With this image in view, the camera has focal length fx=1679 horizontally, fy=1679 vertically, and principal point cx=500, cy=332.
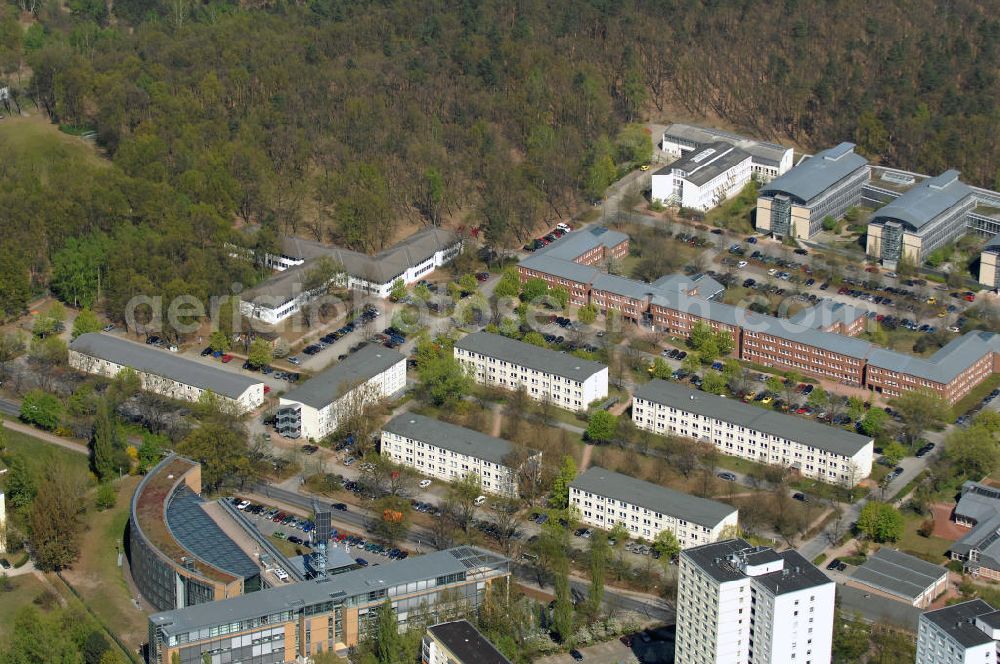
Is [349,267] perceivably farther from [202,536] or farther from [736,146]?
[736,146]

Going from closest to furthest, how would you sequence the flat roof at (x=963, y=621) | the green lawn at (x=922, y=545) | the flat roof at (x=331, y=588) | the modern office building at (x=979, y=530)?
the flat roof at (x=963, y=621) < the flat roof at (x=331, y=588) < the modern office building at (x=979, y=530) < the green lawn at (x=922, y=545)

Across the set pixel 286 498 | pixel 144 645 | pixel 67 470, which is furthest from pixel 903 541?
pixel 67 470

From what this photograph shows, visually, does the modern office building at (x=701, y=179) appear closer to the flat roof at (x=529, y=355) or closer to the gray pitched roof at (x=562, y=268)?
the gray pitched roof at (x=562, y=268)

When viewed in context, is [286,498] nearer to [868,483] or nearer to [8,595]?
[8,595]

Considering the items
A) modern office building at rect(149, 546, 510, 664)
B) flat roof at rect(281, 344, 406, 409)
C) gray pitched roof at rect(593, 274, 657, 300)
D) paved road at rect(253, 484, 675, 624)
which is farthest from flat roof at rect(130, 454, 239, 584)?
gray pitched roof at rect(593, 274, 657, 300)

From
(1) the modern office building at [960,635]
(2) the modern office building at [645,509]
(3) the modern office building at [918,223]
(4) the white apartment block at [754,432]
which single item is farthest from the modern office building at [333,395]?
(3) the modern office building at [918,223]

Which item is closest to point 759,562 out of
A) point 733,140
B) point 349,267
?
point 349,267
